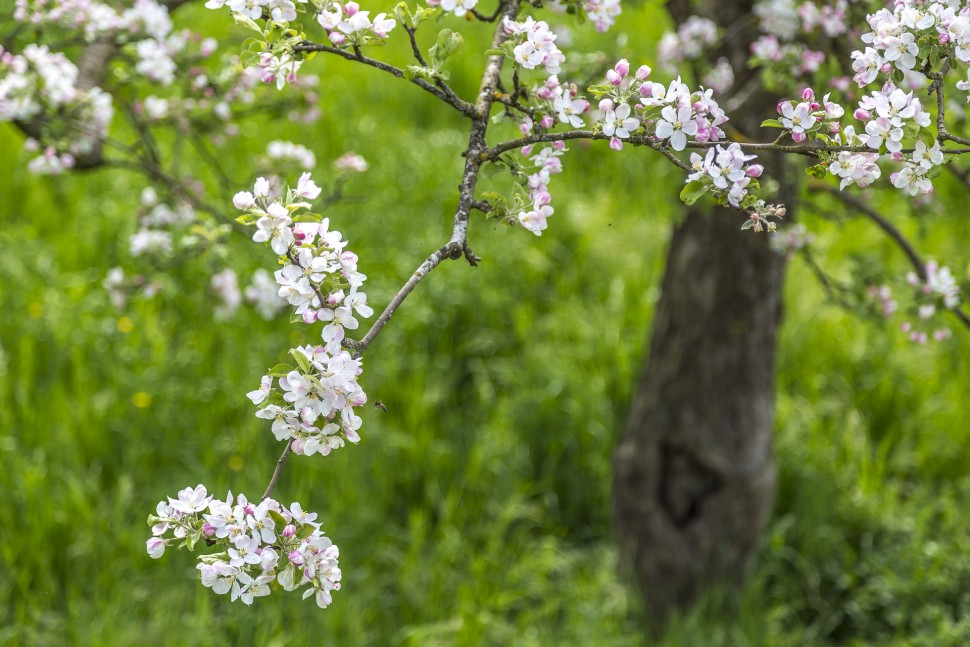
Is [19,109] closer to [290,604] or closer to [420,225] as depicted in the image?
[290,604]

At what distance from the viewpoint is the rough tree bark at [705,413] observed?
10.5 ft

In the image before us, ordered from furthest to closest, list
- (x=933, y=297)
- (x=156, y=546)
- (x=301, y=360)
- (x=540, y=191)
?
(x=933, y=297)
(x=540, y=191)
(x=156, y=546)
(x=301, y=360)

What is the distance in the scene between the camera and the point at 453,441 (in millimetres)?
4168

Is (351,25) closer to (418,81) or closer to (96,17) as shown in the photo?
(418,81)

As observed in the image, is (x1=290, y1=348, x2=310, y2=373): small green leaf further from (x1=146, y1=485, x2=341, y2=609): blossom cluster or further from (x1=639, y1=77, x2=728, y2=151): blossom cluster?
(x1=639, y1=77, x2=728, y2=151): blossom cluster

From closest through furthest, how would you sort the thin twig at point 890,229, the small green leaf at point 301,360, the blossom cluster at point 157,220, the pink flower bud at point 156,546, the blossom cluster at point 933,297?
the small green leaf at point 301,360, the pink flower bud at point 156,546, the blossom cluster at point 933,297, the thin twig at point 890,229, the blossom cluster at point 157,220

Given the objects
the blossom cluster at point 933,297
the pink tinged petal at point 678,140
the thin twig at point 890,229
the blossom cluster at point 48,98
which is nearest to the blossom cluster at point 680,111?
the pink tinged petal at point 678,140

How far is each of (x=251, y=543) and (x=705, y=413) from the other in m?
2.45

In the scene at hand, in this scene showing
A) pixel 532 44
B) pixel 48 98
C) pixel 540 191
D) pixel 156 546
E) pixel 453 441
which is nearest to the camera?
pixel 156 546

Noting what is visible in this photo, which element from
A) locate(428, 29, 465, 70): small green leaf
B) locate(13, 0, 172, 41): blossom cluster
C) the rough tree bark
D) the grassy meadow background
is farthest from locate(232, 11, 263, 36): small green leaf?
the rough tree bark

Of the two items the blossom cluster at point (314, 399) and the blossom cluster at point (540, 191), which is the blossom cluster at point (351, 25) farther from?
the blossom cluster at point (314, 399)

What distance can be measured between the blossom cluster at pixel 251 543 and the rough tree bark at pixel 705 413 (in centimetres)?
215

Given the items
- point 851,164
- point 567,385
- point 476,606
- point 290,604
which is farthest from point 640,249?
point 851,164

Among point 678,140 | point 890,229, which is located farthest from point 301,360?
point 890,229
